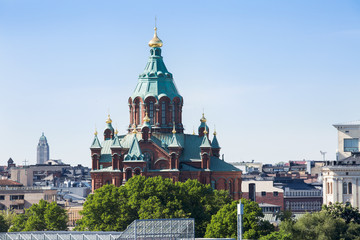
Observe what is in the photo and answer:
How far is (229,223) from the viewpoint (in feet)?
488

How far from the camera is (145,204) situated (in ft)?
534

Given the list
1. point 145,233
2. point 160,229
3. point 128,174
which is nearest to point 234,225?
point 160,229

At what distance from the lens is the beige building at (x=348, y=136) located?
631 feet

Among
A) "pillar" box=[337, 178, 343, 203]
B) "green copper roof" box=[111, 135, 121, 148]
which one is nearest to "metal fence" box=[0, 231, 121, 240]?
"pillar" box=[337, 178, 343, 203]

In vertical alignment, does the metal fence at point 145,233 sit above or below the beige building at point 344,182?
below

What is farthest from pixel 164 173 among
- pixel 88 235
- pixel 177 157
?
pixel 88 235

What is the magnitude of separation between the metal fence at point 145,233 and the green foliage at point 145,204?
37.0m

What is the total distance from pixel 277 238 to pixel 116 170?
60.9 metres

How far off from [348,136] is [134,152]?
32.6 metres

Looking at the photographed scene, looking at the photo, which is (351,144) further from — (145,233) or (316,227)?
(145,233)

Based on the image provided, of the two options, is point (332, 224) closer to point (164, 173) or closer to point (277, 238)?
point (277, 238)

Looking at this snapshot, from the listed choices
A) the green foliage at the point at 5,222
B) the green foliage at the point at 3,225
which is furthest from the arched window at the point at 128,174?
the green foliage at the point at 3,225

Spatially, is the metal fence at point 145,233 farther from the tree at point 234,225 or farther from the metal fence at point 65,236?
the tree at point 234,225

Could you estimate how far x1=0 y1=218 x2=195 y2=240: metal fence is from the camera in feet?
371
